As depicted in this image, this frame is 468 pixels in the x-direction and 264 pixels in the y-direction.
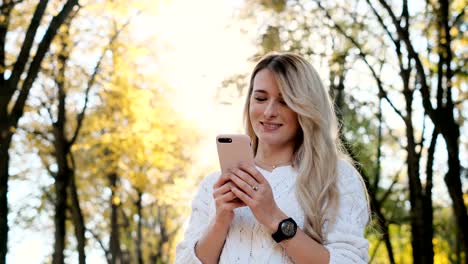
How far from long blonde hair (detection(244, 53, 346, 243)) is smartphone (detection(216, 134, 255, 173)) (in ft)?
0.99

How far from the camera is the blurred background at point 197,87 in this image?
11250mm

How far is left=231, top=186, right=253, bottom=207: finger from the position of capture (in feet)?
11.3

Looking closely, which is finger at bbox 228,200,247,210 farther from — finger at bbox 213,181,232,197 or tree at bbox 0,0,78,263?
tree at bbox 0,0,78,263

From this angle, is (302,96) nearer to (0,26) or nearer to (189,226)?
(189,226)

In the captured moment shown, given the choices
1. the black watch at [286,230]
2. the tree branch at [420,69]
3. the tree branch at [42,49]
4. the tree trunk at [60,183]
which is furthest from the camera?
the tree trunk at [60,183]

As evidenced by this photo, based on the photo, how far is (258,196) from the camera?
3420mm

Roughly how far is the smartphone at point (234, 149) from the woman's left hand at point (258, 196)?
0.21 feet

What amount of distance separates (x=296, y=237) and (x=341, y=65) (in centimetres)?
967

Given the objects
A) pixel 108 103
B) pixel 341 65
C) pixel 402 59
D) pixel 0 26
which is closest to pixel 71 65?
pixel 108 103

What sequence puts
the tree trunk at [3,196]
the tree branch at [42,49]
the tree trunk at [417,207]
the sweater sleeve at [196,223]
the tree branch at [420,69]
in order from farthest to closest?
the tree trunk at [417,207]
the tree branch at [420,69]
the tree trunk at [3,196]
the tree branch at [42,49]
the sweater sleeve at [196,223]

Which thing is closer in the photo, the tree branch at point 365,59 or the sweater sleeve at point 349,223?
the sweater sleeve at point 349,223

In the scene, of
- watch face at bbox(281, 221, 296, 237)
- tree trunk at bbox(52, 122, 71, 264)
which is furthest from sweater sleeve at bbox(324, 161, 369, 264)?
tree trunk at bbox(52, 122, 71, 264)

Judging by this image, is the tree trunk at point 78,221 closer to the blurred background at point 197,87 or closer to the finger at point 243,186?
the blurred background at point 197,87

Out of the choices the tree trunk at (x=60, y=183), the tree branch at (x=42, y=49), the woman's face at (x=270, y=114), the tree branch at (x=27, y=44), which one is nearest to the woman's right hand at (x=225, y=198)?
the woman's face at (x=270, y=114)
